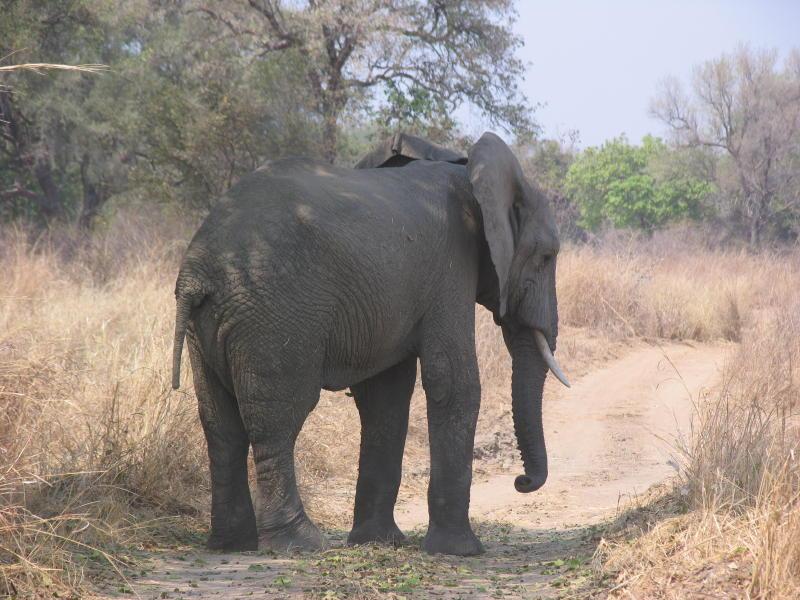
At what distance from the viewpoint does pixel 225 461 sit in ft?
18.3

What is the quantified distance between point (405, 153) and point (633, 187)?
36.5m

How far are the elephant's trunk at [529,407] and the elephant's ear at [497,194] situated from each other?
0.36 meters

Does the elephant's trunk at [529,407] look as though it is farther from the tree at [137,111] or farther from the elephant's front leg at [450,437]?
the tree at [137,111]

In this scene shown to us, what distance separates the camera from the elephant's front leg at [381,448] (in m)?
6.42

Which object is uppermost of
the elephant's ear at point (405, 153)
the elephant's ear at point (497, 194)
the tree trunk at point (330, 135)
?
the tree trunk at point (330, 135)

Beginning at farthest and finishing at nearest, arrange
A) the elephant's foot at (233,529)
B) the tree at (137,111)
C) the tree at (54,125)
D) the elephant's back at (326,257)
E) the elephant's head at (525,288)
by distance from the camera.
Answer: the tree at (54,125) < the tree at (137,111) < the elephant's head at (525,288) < the elephant's foot at (233,529) < the elephant's back at (326,257)

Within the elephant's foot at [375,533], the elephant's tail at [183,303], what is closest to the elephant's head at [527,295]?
the elephant's foot at [375,533]

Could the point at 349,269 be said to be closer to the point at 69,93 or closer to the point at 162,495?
the point at 162,495

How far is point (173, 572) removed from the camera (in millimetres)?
5145

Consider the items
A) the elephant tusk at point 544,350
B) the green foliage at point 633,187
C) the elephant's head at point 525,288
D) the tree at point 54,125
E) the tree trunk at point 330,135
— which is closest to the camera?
the elephant's head at point 525,288

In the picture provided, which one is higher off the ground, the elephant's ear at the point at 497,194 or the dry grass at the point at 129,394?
the elephant's ear at the point at 497,194

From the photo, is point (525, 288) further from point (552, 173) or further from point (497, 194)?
point (552, 173)

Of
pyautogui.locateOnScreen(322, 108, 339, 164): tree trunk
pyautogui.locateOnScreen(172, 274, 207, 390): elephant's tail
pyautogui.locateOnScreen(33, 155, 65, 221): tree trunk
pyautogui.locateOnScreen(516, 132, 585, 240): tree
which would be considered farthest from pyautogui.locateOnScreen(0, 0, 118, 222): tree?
pyautogui.locateOnScreen(172, 274, 207, 390): elephant's tail

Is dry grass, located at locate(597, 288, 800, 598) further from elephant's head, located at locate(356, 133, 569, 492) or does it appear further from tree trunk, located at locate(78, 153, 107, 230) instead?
tree trunk, located at locate(78, 153, 107, 230)
